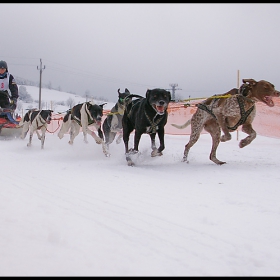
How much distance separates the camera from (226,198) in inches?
119

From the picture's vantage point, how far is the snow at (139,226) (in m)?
1.60

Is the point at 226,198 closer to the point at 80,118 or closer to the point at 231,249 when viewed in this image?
the point at 231,249

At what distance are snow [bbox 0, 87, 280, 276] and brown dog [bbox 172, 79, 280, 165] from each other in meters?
1.76

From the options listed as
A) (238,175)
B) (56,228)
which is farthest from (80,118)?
(56,228)

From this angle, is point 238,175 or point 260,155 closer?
point 238,175

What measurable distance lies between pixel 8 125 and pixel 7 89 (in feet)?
4.51

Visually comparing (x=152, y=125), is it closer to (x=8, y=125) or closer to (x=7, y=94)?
(x=7, y=94)

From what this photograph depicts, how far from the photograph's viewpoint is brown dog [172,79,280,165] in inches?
215

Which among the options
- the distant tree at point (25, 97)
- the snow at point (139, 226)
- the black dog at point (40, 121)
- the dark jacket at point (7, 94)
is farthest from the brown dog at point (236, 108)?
the distant tree at point (25, 97)

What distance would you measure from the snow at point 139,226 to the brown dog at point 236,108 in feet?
5.78

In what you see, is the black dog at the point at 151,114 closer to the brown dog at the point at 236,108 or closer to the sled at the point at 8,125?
the brown dog at the point at 236,108

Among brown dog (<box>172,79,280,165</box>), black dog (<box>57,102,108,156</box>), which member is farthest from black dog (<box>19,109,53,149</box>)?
brown dog (<box>172,79,280,165</box>)

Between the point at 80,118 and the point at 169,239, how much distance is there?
21.6ft

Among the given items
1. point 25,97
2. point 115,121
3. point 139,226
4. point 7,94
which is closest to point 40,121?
point 7,94
